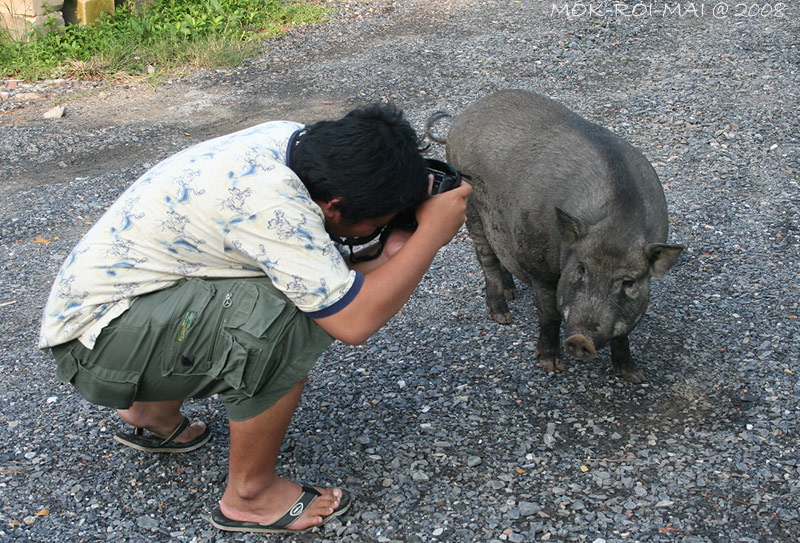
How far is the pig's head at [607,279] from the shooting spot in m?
3.22

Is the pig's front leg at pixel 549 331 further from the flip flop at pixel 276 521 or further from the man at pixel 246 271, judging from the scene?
the flip flop at pixel 276 521

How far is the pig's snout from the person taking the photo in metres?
3.19

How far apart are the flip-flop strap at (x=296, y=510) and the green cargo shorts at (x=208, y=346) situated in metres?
0.42

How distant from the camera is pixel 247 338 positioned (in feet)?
8.27

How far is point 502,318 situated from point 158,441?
1.88 meters

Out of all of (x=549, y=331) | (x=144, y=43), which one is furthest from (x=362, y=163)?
(x=144, y=43)

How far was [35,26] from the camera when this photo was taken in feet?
27.1

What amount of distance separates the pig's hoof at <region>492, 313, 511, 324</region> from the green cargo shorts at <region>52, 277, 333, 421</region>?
71.2 inches

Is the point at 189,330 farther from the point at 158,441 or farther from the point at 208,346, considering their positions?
the point at 158,441

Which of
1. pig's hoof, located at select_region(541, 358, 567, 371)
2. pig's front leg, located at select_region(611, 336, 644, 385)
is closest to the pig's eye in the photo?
pig's front leg, located at select_region(611, 336, 644, 385)

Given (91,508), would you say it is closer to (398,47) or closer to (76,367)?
(76,367)

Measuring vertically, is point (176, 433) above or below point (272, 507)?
below

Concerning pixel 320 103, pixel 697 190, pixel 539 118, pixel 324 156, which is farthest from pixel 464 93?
pixel 324 156

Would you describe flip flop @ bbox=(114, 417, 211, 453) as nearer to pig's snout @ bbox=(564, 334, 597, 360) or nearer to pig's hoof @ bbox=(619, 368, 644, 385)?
pig's snout @ bbox=(564, 334, 597, 360)
